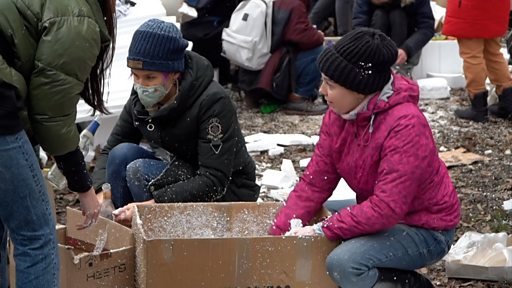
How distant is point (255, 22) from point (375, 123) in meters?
4.16

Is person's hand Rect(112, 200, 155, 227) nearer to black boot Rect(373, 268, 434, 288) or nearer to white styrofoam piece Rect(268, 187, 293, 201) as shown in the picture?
black boot Rect(373, 268, 434, 288)

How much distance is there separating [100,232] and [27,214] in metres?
0.72

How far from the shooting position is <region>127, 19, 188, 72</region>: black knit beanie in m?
3.66

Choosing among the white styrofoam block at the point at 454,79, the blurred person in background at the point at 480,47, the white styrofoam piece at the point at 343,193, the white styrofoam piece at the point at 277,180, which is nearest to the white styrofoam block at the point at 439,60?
the white styrofoam block at the point at 454,79

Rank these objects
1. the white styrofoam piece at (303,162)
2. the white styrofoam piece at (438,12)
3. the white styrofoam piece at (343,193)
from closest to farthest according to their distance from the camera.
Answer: the white styrofoam piece at (343,193)
the white styrofoam piece at (303,162)
the white styrofoam piece at (438,12)

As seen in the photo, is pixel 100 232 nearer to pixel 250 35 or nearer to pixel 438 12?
pixel 250 35

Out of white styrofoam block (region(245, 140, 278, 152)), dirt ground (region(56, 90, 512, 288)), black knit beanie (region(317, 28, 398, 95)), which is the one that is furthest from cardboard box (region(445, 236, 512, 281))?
white styrofoam block (region(245, 140, 278, 152))

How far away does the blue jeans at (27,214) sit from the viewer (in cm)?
271

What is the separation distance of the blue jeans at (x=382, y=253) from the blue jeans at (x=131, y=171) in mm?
1093

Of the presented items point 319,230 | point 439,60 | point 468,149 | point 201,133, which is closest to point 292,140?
point 468,149

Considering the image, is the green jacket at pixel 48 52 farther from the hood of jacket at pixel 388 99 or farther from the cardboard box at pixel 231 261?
the hood of jacket at pixel 388 99

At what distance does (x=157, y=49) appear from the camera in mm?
3648

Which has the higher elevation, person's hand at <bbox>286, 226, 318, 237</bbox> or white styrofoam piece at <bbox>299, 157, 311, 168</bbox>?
person's hand at <bbox>286, 226, 318, 237</bbox>

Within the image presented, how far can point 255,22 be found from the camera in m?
7.21
